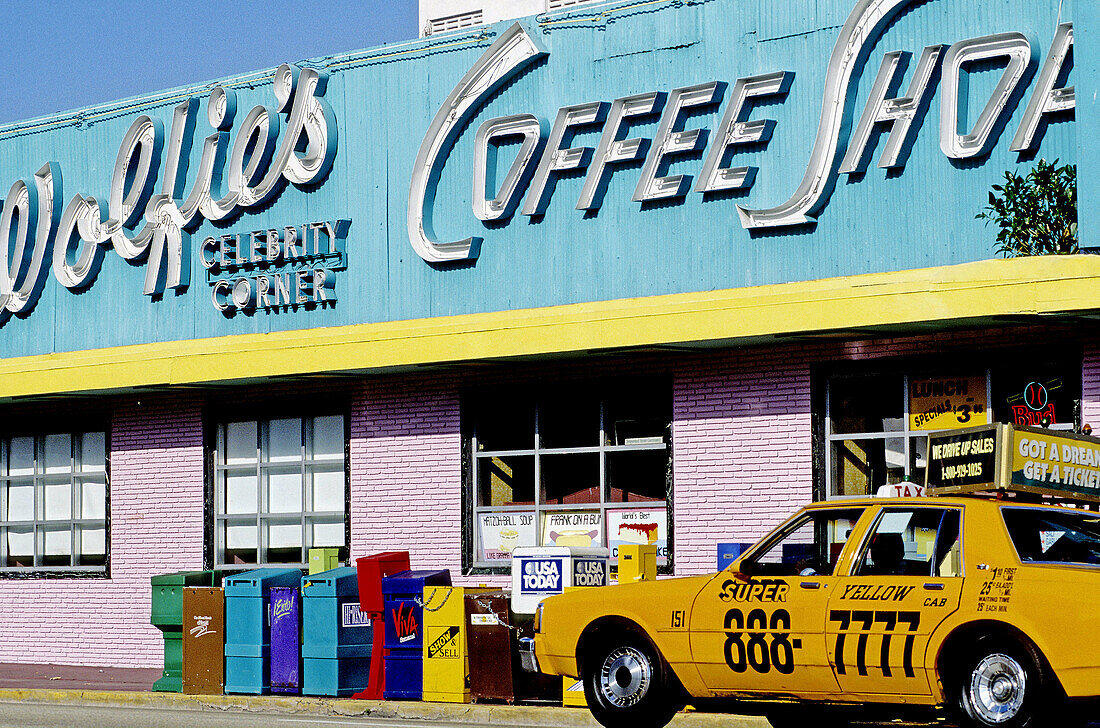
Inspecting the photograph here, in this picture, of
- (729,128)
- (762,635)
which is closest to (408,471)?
(729,128)

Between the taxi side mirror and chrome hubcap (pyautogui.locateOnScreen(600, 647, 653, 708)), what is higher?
the taxi side mirror

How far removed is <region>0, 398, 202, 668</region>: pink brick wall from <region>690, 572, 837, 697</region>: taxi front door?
38.3ft

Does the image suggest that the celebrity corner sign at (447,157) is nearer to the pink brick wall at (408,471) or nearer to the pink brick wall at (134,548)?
the pink brick wall at (408,471)

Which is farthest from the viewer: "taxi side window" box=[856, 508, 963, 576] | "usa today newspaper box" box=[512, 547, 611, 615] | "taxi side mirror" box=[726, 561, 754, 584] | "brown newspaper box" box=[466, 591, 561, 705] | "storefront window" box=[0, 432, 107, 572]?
"storefront window" box=[0, 432, 107, 572]

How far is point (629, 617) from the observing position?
13031 millimetres

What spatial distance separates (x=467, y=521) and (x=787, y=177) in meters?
5.75

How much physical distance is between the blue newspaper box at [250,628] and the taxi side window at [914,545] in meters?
8.12

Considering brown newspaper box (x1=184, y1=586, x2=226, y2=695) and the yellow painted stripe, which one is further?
brown newspaper box (x1=184, y1=586, x2=226, y2=695)

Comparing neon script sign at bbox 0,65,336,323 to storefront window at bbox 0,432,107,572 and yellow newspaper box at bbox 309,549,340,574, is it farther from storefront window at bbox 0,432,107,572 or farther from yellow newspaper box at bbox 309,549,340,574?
yellow newspaper box at bbox 309,549,340,574

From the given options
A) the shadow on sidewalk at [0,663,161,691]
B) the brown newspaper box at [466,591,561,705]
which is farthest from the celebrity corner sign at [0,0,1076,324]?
the brown newspaper box at [466,591,561,705]

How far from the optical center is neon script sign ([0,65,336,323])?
21938 mm

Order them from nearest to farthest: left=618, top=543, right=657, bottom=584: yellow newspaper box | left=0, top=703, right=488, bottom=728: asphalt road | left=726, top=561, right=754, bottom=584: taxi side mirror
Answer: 1. left=726, top=561, right=754, bottom=584: taxi side mirror
2. left=0, top=703, right=488, bottom=728: asphalt road
3. left=618, top=543, right=657, bottom=584: yellow newspaper box

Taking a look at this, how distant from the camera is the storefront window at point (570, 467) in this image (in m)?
19.4

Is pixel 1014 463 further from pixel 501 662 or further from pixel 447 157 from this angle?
pixel 447 157
